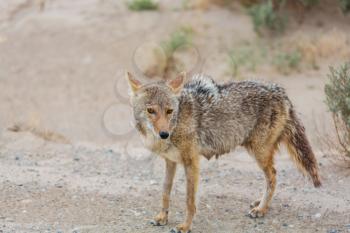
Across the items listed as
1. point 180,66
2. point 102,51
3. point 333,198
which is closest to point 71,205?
point 333,198

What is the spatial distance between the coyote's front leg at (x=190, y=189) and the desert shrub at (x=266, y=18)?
387 inches

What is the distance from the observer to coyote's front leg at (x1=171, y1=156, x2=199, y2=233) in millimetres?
6840

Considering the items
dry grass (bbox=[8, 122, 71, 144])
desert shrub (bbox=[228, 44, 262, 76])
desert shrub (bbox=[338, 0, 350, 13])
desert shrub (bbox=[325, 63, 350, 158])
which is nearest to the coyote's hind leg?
desert shrub (bbox=[325, 63, 350, 158])

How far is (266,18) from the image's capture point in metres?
16.2

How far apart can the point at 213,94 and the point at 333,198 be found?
6.80 feet

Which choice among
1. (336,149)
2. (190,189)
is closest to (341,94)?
(336,149)

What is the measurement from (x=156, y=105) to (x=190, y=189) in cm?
97

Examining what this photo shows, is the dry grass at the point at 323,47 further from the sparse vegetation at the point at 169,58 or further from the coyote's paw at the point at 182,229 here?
the coyote's paw at the point at 182,229

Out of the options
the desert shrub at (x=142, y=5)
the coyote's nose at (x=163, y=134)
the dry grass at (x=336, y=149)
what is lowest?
the desert shrub at (x=142, y=5)

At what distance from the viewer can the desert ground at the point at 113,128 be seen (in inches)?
A: 292

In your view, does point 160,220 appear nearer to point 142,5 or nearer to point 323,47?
point 323,47

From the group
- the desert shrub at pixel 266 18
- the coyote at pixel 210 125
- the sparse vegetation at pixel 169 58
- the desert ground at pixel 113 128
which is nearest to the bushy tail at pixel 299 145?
the coyote at pixel 210 125

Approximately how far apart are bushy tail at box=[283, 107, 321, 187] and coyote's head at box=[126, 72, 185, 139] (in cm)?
144

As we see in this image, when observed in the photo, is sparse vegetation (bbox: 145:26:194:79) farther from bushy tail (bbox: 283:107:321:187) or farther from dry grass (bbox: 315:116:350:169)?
bushy tail (bbox: 283:107:321:187)
